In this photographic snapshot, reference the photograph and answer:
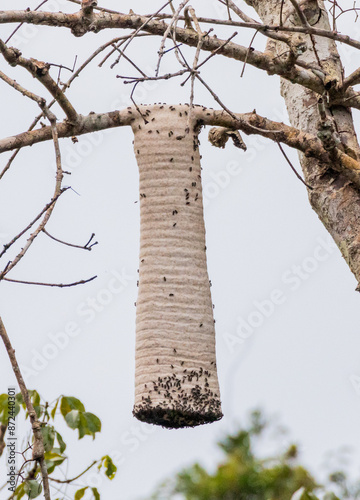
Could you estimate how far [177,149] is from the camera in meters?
3.08

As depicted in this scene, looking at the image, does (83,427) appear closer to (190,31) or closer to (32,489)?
(32,489)

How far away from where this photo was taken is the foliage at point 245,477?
151 centimetres

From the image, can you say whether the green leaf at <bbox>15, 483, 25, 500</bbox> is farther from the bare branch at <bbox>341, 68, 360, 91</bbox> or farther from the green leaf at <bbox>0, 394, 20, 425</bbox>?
the bare branch at <bbox>341, 68, 360, 91</bbox>

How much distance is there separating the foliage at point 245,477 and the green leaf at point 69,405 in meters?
1.40

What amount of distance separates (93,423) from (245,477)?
1.61 metres

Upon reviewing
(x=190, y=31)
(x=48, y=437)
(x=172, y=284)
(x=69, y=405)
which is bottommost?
(x=48, y=437)

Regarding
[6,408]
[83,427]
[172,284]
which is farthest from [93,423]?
[172,284]

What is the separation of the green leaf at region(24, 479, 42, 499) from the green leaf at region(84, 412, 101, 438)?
41 centimetres

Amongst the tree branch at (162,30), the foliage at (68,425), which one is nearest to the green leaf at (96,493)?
the foliage at (68,425)

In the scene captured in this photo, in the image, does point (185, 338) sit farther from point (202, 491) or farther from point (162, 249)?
point (202, 491)

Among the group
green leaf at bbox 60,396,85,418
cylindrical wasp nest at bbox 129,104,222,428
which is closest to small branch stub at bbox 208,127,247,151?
cylindrical wasp nest at bbox 129,104,222,428

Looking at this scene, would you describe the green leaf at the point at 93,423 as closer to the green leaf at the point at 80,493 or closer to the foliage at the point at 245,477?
the green leaf at the point at 80,493

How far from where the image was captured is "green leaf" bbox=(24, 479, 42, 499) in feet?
8.71

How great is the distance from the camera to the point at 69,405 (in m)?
3.13
